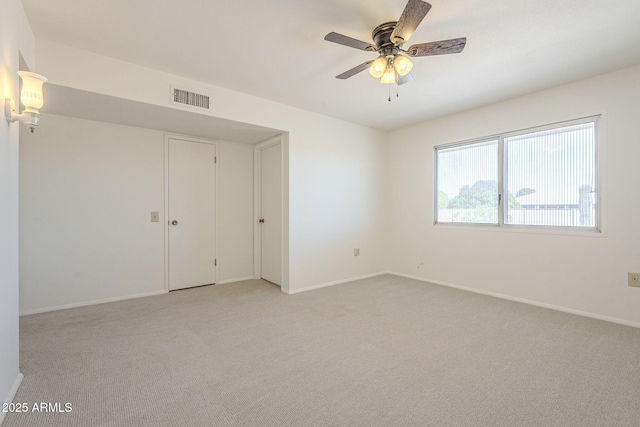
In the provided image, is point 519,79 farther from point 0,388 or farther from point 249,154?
point 0,388

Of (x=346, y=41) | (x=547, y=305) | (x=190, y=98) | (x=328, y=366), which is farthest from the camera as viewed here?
(x=547, y=305)

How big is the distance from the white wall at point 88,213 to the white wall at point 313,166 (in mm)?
1076

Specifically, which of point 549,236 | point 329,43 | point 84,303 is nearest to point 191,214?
point 84,303

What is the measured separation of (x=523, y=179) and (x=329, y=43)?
290cm

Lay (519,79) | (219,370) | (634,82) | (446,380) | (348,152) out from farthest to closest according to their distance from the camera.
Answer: (348,152) < (519,79) < (634,82) < (219,370) < (446,380)

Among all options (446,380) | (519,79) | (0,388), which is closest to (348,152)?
(519,79)

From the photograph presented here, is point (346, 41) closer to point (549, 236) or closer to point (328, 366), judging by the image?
point (328, 366)

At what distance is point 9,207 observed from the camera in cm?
168

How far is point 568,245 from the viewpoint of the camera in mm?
3117

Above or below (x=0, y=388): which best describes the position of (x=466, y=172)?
above

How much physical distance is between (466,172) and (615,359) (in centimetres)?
262

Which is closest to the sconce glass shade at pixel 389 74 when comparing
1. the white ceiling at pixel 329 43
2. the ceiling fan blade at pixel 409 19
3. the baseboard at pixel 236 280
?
the ceiling fan blade at pixel 409 19

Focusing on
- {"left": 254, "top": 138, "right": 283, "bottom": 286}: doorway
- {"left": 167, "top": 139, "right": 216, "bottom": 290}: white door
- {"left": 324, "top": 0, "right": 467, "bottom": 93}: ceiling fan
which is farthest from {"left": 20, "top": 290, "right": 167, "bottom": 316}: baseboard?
{"left": 324, "top": 0, "right": 467, "bottom": 93}: ceiling fan

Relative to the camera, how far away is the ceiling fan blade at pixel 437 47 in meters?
1.93
